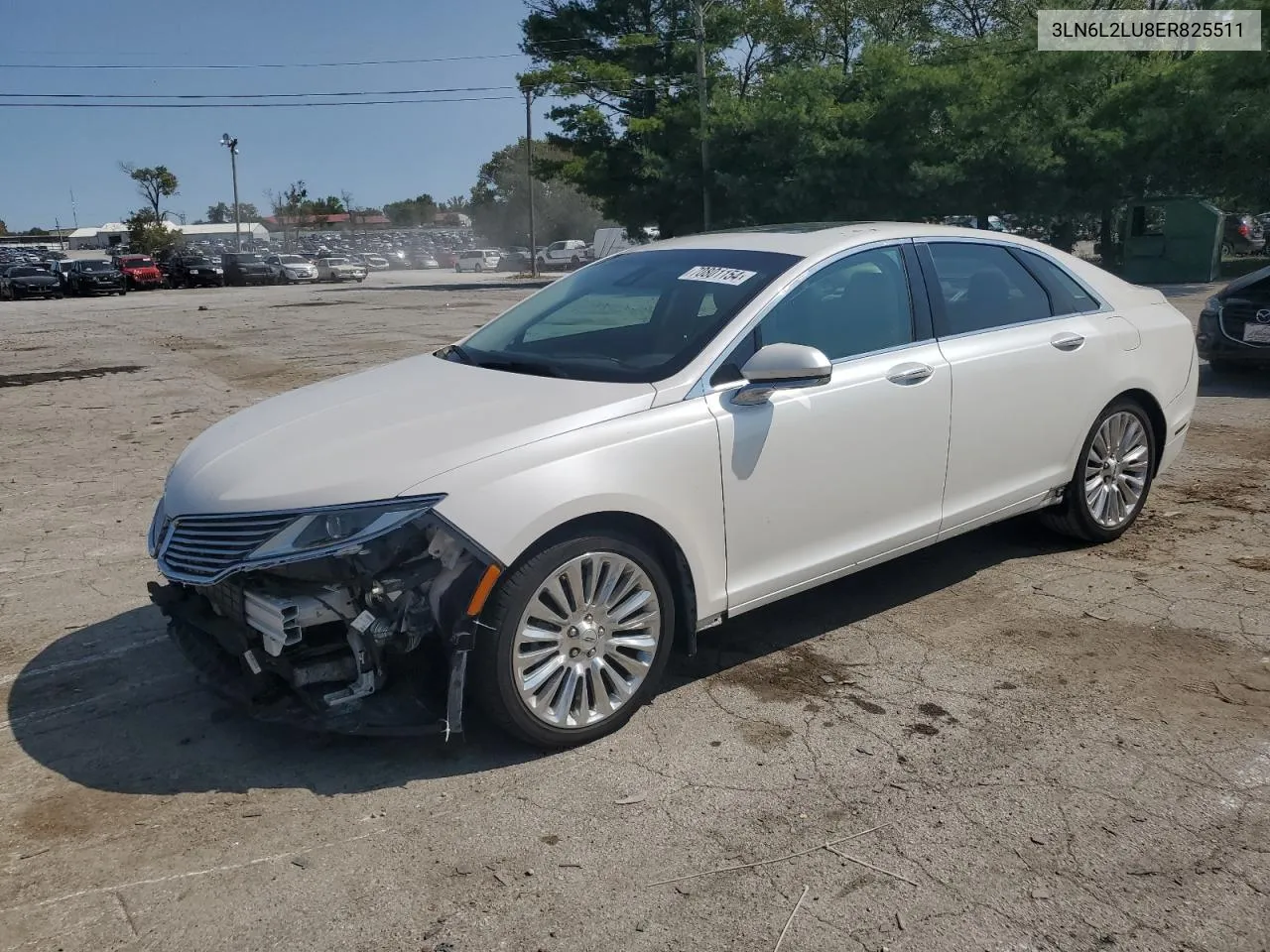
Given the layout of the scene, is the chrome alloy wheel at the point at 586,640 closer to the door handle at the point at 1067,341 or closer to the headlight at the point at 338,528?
the headlight at the point at 338,528

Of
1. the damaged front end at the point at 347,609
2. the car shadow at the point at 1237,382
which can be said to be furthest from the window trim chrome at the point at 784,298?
the car shadow at the point at 1237,382

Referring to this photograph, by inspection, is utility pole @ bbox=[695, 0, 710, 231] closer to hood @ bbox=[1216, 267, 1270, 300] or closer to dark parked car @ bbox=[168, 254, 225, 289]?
dark parked car @ bbox=[168, 254, 225, 289]

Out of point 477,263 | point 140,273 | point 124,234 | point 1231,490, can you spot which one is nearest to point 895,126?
point 1231,490

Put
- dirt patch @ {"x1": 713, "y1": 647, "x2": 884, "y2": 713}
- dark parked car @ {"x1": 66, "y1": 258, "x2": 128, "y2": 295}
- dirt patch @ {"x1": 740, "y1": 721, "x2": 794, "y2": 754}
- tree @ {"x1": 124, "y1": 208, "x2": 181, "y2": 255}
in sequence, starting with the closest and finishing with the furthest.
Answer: dirt patch @ {"x1": 740, "y1": 721, "x2": 794, "y2": 754}
dirt patch @ {"x1": 713, "y1": 647, "x2": 884, "y2": 713}
dark parked car @ {"x1": 66, "y1": 258, "x2": 128, "y2": 295}
tree @ {"x1": 124, "y1": 208, "x2": 181, "y2": 255}

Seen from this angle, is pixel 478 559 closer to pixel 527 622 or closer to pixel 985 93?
pixel 527 622

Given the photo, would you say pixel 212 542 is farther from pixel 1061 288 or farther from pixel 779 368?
pixel 1061 288

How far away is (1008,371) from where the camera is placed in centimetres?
491

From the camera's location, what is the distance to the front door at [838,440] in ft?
13.3

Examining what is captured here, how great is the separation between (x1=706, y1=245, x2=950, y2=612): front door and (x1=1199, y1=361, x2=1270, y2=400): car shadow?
23.5 feet

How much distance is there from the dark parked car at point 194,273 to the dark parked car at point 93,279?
5030 millimetres

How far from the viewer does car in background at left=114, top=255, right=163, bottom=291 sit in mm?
47188

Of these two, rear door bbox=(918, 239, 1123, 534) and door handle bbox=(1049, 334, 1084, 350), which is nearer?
rear door bbox=(918, 239, 1123, 534)

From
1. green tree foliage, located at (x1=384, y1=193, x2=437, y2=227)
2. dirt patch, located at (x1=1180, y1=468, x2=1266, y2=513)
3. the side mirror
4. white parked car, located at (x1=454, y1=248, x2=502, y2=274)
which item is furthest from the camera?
green tree foliage, located at (x1=384, y1=193, x2=437, y2=227)

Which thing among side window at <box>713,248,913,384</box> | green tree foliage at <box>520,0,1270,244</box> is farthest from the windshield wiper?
green tree foliage at <box>520,0,1270,244</box>
